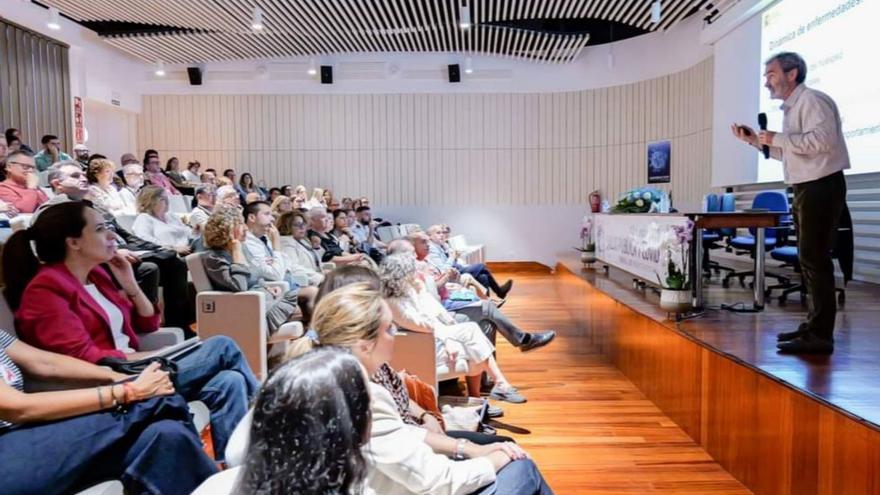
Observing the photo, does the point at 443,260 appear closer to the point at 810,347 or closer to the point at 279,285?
the point at 279,285

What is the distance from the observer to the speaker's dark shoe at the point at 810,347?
269 centimetres

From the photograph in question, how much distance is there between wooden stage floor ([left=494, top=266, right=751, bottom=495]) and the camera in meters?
2.59

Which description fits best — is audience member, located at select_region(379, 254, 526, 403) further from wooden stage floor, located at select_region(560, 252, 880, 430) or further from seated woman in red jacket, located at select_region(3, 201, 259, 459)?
wooden stage floor, located at select_region(560, 252, 880, 430)

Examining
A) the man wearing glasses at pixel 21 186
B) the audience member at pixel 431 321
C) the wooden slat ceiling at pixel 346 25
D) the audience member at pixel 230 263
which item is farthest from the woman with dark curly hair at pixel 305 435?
the wooden slat ceiling at pixel 346 25

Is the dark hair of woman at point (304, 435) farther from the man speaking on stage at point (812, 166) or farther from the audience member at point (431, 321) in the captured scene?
the man speaking on stage at point (812, 166)

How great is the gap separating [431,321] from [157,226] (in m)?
2.50

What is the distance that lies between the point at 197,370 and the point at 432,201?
941 cm

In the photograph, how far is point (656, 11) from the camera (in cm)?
795

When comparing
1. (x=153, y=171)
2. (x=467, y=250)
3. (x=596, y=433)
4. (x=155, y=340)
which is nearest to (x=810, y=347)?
(x=596, y=433)

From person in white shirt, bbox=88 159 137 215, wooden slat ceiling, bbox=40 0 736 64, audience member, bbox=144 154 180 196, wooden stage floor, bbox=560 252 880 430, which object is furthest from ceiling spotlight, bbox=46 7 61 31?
wooden stage floor, bbox=560 252 880 430

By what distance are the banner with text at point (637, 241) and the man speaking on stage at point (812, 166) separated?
1.04 metres

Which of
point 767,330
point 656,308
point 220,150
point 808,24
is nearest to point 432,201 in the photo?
point 220,150

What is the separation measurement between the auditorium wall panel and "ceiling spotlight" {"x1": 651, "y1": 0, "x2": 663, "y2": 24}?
279 cm

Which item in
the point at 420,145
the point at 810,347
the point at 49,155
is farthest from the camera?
the point at 420,145
